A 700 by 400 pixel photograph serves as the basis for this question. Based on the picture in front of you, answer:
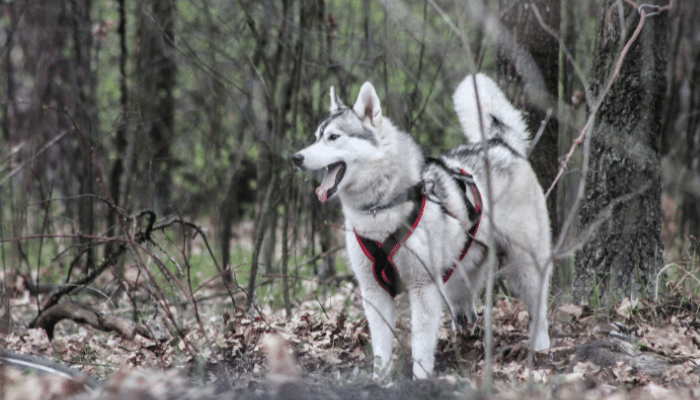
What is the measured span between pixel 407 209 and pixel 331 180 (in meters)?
0.48

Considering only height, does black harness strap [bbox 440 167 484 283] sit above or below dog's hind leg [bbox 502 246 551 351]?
above

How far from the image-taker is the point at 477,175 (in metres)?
3.79

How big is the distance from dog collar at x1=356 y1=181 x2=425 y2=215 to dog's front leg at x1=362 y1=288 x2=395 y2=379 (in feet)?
1.50

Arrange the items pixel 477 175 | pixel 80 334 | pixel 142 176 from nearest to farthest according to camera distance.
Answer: pixel 477 175
pixel 80 334
pixel 142 176

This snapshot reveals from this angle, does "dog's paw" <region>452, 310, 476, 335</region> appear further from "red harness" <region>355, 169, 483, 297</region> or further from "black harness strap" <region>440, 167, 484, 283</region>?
"red harness" <region>355, 169, 483, 297</region>

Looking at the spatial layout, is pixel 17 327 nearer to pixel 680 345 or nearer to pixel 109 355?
pixel 109 355

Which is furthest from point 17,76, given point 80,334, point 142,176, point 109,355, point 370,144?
point 370,144

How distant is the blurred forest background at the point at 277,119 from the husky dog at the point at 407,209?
0.26 metres

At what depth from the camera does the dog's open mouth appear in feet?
10.8

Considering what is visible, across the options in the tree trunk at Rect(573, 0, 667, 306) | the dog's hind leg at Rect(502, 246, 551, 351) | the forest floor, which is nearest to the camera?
the forest floor

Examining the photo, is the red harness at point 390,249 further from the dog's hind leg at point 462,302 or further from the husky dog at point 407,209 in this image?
the dog's hind leg at point 462,302

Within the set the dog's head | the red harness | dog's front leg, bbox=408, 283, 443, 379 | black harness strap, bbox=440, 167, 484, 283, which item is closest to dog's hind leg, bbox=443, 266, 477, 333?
black harness strap, bbox=440, 167, 484, 283

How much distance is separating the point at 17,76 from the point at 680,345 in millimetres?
10431

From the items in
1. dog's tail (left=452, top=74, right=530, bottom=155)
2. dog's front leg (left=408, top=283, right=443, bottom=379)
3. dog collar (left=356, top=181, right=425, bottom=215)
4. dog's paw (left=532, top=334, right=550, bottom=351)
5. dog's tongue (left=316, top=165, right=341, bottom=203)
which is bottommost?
dog's paw (left=532, top=334, right=550, bottom=351)
